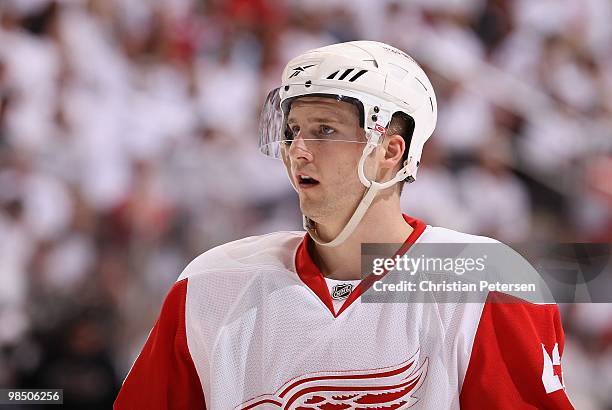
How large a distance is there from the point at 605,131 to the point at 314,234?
1.11 meters

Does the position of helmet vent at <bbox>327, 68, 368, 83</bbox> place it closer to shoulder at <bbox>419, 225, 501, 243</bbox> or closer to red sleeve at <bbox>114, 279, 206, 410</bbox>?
shoulder at <bbox>419, 225, 501, 243</bbox>

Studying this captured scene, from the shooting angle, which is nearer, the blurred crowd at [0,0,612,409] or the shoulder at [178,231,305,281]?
the shoulder at [178,231,305,281]

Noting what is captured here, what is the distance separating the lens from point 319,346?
1733 millimetres

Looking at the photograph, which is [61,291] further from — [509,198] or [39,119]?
[509,198]

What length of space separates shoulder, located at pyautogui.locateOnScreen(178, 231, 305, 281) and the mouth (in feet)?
0.65

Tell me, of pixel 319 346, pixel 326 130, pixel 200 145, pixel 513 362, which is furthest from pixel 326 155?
pixel 200 145

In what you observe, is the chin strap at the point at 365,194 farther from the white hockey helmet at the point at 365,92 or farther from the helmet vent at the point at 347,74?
the helmet vent at the point at 347,74

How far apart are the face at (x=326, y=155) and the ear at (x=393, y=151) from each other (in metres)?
0.07

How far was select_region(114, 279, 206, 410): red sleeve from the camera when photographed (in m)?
1.82

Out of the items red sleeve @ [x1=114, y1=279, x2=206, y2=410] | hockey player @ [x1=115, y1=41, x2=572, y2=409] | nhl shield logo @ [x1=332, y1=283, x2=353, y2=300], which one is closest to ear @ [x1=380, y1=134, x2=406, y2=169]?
hockey player @ [x1=115, y1=41, x2=572, y2=409]

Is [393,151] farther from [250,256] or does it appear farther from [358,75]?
[250,256]

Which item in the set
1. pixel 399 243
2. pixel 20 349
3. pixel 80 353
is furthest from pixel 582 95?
pixel 20 349

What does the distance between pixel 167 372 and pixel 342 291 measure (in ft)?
1.40

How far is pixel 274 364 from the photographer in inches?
69.0
